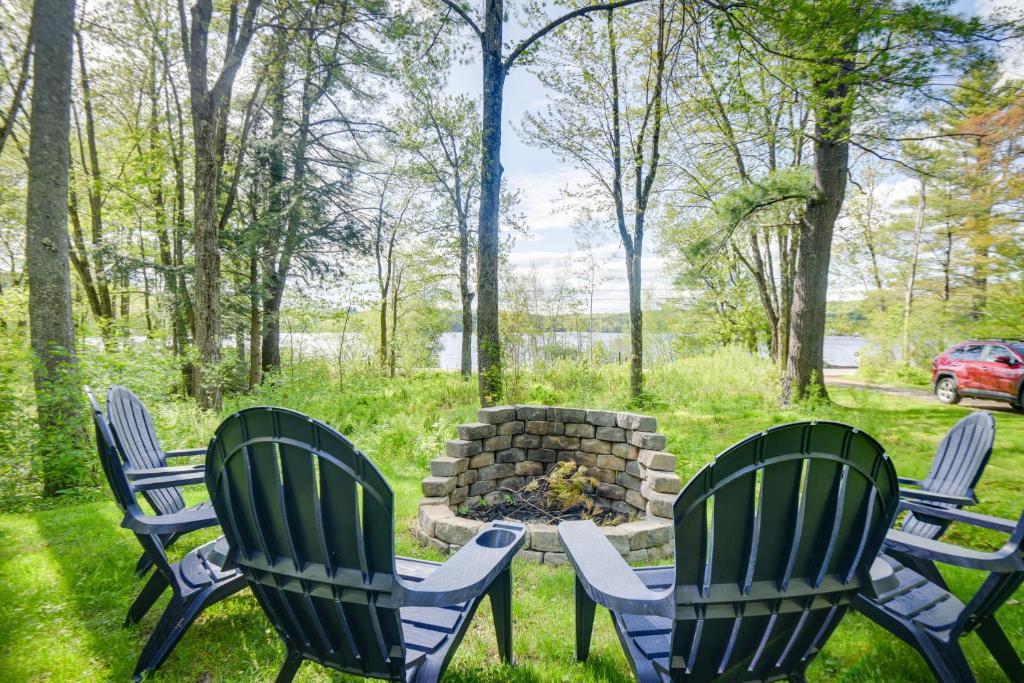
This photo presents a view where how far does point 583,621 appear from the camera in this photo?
1753 mm

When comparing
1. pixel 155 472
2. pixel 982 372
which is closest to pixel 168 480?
pixel 155 472

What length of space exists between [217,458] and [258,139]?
10152 mm

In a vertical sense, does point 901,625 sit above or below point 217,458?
below

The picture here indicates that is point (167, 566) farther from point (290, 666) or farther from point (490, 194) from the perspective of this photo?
point (490, 194)

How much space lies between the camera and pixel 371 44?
872 centimetres

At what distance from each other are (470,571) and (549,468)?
267 cm

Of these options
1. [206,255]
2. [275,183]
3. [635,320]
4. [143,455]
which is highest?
[275,183]

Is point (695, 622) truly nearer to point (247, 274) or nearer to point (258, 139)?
point (247, 274)

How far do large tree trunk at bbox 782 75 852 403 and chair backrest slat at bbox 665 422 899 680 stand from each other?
6532 mm

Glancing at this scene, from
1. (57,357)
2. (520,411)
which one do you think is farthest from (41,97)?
(520,411)

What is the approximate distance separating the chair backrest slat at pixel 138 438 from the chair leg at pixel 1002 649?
3.42m

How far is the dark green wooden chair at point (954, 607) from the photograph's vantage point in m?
1.31

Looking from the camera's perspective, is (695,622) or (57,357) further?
(57,357)

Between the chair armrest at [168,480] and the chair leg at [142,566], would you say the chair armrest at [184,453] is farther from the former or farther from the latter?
the chair leg at [142,566]
